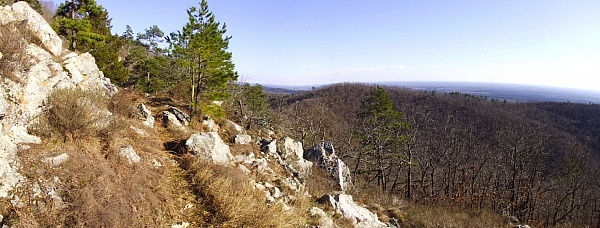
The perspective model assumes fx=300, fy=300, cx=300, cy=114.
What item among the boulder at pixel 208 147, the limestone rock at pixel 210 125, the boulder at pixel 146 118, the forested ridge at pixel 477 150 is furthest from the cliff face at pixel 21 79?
the forested ridge at pixel 477 150

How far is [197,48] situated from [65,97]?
652 cm

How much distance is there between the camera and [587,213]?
37.0 meters

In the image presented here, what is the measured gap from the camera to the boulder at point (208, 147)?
819 cm

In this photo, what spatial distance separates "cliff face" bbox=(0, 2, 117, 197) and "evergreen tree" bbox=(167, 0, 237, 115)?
14.3 ft

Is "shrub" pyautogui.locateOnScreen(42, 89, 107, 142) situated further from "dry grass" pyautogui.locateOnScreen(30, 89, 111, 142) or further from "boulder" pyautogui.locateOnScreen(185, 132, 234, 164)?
"boulder" pyautogui.locateOnScreen(185, 132, 234, 164)

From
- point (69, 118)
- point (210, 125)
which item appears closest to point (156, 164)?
point (69, 118)

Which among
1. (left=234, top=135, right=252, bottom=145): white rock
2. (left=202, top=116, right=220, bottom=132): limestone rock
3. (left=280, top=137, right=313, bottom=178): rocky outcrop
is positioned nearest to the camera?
Result: (left=234, top=135, right=252, bottom=145): white rock

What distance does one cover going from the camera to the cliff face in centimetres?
480

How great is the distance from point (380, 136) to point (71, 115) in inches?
907

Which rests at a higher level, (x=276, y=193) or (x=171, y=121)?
(x=171, y=121)

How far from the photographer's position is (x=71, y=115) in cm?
630

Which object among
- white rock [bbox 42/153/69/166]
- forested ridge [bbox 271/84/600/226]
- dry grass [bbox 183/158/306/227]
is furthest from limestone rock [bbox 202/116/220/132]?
forested ridge [bbox 271/84/600/226]

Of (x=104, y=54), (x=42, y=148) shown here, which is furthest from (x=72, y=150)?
(x=104, y=54)

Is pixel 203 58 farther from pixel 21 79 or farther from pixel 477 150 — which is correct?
pixel 477 150
